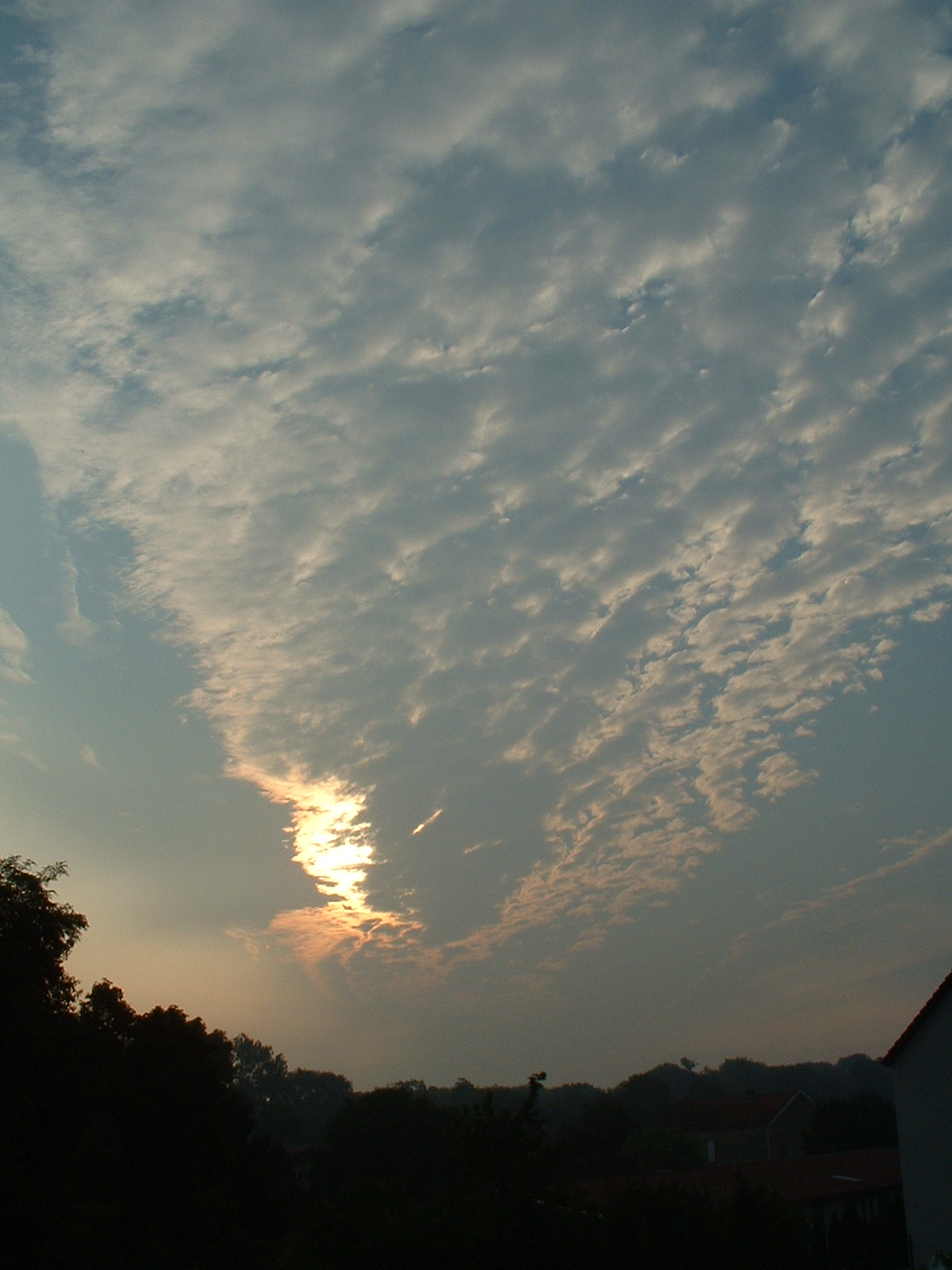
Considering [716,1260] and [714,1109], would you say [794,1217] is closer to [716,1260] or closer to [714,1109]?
[716,1260]

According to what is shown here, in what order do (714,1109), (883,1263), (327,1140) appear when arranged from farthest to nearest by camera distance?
(714,1109) → (327,1140) → (883,1263)

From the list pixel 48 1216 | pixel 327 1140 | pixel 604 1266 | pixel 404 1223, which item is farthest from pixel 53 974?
pixel 327 1140

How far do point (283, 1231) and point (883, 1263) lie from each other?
28174mm

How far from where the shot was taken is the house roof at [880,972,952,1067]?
28859 millimetres

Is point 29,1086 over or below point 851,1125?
over

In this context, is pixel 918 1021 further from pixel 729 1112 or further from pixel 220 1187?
pixel 729 1112

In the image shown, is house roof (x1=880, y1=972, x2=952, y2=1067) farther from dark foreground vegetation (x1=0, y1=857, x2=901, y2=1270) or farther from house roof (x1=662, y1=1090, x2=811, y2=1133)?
house roof (x1=662, y1=1090, x2=811, y2=1133)

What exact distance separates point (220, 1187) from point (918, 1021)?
91.0ft

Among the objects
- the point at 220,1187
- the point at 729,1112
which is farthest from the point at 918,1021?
the point at 729,1112

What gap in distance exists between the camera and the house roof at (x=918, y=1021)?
28.9 metres

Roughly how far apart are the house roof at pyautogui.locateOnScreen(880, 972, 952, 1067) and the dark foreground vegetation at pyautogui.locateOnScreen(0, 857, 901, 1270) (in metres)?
5.41

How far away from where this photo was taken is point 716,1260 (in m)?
20.3

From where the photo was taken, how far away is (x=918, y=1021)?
2958 cm

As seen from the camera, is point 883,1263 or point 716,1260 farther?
point 883,1263
